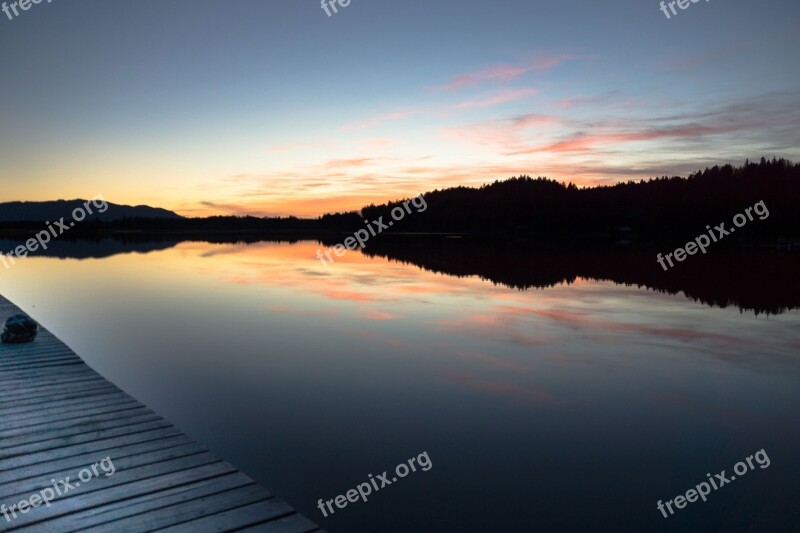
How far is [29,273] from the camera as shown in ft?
104

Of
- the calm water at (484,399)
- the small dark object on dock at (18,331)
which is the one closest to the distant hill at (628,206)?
the calm water at (484,399)

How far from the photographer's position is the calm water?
5332 millimetres

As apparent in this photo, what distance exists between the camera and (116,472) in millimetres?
4508

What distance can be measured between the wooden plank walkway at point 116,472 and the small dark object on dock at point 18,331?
3041mm

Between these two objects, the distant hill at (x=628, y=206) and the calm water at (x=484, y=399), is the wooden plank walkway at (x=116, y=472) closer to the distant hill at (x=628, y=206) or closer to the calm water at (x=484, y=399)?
the calm water at (x=484, y=399)

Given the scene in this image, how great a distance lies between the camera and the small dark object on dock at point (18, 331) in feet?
30.8

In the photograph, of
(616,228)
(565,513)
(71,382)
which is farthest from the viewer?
(616,228)

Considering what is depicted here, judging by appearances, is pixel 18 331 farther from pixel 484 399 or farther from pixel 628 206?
pixel 628 206

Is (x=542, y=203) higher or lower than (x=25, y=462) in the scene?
higher

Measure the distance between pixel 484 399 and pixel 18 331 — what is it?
842cm

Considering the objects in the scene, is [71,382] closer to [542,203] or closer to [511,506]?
[511,506]

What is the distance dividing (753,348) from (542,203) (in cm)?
10500

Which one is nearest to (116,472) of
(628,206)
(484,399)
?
(484,399)

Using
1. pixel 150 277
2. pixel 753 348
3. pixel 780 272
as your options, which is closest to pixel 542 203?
pixel 780 272
